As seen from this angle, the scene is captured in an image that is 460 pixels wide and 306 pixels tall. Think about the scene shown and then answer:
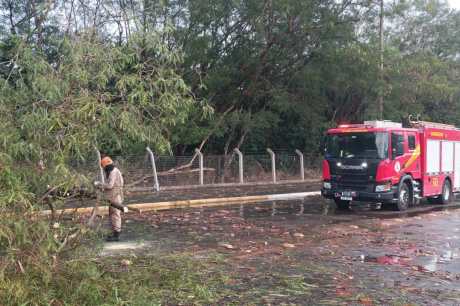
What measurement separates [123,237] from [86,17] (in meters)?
5.21

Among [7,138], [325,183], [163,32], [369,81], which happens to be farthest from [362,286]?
[369,81]

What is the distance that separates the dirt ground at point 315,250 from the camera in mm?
6715

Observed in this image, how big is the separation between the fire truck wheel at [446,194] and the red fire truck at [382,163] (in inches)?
27.4

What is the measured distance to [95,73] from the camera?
19.1 feet

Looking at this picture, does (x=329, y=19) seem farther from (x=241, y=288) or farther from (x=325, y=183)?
(x=241, y=288)

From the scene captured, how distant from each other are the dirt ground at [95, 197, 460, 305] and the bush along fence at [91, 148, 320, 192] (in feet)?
17.9

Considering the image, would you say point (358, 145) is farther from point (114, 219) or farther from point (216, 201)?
point (114, 219)

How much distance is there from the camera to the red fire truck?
15.1 meters

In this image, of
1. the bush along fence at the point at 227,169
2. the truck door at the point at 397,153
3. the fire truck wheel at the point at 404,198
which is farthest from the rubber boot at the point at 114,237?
the fire truck wheel at the point at 404,198

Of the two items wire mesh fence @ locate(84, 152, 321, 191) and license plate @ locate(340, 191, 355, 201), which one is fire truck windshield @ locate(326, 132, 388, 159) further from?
wire mesh fence @ locate(84, 152, 321, 191)

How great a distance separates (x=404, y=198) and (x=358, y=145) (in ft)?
7.26

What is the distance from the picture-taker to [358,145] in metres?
15.6

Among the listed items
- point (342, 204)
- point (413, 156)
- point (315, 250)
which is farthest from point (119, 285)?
point (413, 156)

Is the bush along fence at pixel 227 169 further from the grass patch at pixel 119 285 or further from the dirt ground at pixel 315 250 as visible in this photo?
the grass patch at pixel 119 285
